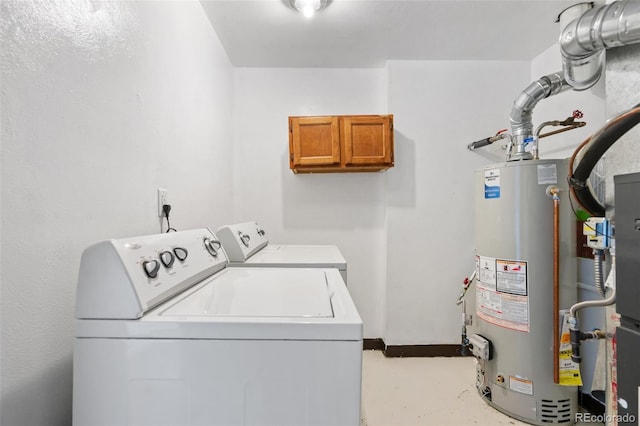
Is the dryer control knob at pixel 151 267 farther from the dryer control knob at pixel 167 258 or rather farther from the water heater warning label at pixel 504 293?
the water heater warning label at pixel 504 293

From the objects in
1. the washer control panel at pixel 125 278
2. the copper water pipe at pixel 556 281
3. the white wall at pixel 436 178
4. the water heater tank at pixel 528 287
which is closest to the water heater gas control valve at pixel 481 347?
the water heater tank at pixel 528 287

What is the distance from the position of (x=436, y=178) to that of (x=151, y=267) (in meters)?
2.32

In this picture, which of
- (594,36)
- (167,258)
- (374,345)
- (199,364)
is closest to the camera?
(199,364)

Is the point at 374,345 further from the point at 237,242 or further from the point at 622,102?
the point at 622,102

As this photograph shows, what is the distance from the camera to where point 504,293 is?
1.71 m

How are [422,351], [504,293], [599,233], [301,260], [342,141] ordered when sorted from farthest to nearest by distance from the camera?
1. [422,351]
2. [342,141]
3. [504,293]
4. [301,260]
5. [599,233]

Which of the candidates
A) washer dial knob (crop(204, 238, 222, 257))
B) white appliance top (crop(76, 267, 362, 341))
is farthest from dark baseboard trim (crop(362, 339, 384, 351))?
white appliance top (crop(76, 267, 362, 341))

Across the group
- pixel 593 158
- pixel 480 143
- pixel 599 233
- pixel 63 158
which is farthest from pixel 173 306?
pixel 480 143

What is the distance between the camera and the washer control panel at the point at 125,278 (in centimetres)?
67

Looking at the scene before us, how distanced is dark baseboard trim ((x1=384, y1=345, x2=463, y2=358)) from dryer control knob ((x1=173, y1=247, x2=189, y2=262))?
205 cm

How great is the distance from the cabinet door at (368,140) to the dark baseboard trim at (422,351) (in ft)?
5.05

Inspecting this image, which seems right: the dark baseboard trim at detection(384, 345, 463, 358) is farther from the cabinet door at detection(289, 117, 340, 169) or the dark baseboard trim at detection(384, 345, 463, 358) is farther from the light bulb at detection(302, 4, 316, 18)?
the light bulb at detection(302, 4, 316, 18)

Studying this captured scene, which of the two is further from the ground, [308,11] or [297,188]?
[308,11]

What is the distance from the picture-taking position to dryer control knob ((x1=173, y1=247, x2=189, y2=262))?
0.97 m
